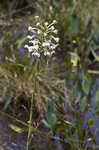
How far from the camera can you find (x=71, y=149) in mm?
1870

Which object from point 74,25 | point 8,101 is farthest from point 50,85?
point 74,25

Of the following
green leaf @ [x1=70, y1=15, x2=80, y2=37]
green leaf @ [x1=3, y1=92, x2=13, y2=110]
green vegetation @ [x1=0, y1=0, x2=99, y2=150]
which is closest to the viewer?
green vegetation @ [x1=0, y1=0, x2=99, y2=150]

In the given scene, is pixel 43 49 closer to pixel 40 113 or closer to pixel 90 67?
pixel 40 113

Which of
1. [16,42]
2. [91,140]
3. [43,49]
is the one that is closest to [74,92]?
[91,140]

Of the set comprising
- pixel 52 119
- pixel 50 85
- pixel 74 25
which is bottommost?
pixel 52 119

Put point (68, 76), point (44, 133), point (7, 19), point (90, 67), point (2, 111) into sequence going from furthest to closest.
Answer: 1. point (7, 19)
2. point (90, 67)
3. point (68, 76)
4. point (2, 111)
5. point (44, 133)

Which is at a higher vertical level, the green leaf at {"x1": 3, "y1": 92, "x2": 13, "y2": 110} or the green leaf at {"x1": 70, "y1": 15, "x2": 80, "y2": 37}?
the green leaf at {"x1": 70, "y1": 15, "x2": 80, "y2": 37}

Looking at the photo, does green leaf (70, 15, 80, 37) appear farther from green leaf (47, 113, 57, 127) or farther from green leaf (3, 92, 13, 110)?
green leaf (47, 113, 57, 127)

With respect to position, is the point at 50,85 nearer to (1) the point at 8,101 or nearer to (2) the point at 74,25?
(1) the point at 8,101

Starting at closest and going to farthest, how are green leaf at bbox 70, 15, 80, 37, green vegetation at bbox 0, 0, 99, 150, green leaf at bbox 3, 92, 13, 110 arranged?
green vegetation at bbox 0, 0, 99, 150 → green leaf at bbox 3, 92, 13, 110 → green leaf at bbox 70, 15, 80, 37

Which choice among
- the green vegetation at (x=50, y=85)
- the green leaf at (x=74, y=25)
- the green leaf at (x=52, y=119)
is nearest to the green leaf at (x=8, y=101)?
the green vegetation at (x=50, y=85)

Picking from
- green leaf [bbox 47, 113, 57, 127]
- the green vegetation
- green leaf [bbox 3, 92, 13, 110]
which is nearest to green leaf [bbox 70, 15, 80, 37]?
the green vegetation

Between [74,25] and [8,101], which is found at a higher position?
[74,25]

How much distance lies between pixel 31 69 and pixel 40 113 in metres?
0.35
